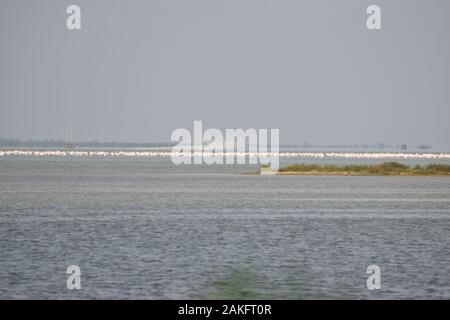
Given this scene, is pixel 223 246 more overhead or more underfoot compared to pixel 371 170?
more overhead

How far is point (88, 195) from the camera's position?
67.5m

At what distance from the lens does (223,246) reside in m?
35.0

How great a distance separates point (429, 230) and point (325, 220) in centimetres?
700

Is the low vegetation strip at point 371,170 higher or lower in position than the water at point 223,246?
lower

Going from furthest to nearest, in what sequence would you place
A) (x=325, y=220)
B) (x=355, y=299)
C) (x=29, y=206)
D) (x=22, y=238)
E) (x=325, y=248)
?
(x=29, y=206), (x=325, y=220), (x=22, y=238), (x=325, y=248), (x=355, y=299)

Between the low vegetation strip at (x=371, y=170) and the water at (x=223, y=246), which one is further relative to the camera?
the low vegetation strip at (x=371, y=170)

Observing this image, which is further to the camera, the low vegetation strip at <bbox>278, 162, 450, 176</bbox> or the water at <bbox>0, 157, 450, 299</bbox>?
the low vegetation strip at <bbox>278, 162, 450, 176</bbox>

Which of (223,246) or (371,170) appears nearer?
(223,246)

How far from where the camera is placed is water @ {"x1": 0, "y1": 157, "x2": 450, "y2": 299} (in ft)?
82.3

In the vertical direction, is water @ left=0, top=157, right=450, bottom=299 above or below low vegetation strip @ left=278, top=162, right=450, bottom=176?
above

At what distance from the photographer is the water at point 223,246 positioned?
25078mm

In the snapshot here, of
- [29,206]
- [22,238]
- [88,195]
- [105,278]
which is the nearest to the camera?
[105,278]

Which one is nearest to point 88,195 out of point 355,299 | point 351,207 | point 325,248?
point 351,207
